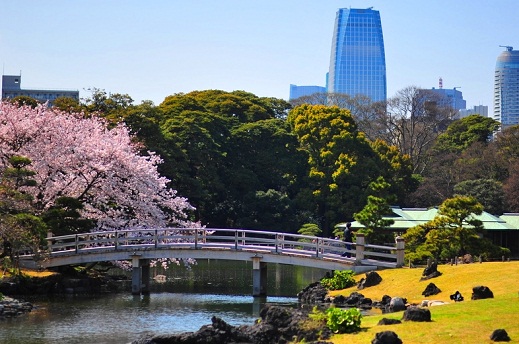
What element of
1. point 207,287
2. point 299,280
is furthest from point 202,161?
point 207,287

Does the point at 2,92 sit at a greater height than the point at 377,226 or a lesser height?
greater

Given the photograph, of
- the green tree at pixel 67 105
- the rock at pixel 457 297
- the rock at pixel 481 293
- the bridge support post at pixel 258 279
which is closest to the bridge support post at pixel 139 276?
the bridge support post at pixel 258 279

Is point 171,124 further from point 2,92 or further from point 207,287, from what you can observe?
point 2,92

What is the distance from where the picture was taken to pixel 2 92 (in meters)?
194

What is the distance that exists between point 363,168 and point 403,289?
142 feet

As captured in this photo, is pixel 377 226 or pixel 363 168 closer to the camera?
pixel 377 226

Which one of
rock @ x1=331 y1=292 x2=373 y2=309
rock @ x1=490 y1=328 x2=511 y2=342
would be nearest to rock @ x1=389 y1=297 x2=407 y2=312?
rock @ x1=331 y1=292 x2=373 y2=309

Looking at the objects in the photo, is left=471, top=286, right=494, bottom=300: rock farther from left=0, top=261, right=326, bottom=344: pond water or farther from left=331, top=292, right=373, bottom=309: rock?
left=0, top=261, right=326, bottom=344: pond water

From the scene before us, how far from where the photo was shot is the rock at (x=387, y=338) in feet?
67.9

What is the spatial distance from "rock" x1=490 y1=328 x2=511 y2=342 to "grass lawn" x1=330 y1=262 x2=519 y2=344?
16 centimetres

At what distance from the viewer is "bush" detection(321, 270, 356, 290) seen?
38.8 meters

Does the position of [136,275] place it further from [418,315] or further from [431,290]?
[418,315]

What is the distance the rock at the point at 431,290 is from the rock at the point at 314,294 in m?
5.72

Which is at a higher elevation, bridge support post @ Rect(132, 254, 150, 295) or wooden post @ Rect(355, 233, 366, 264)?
wooden post @ Rect(355, 233, 366, 264)
